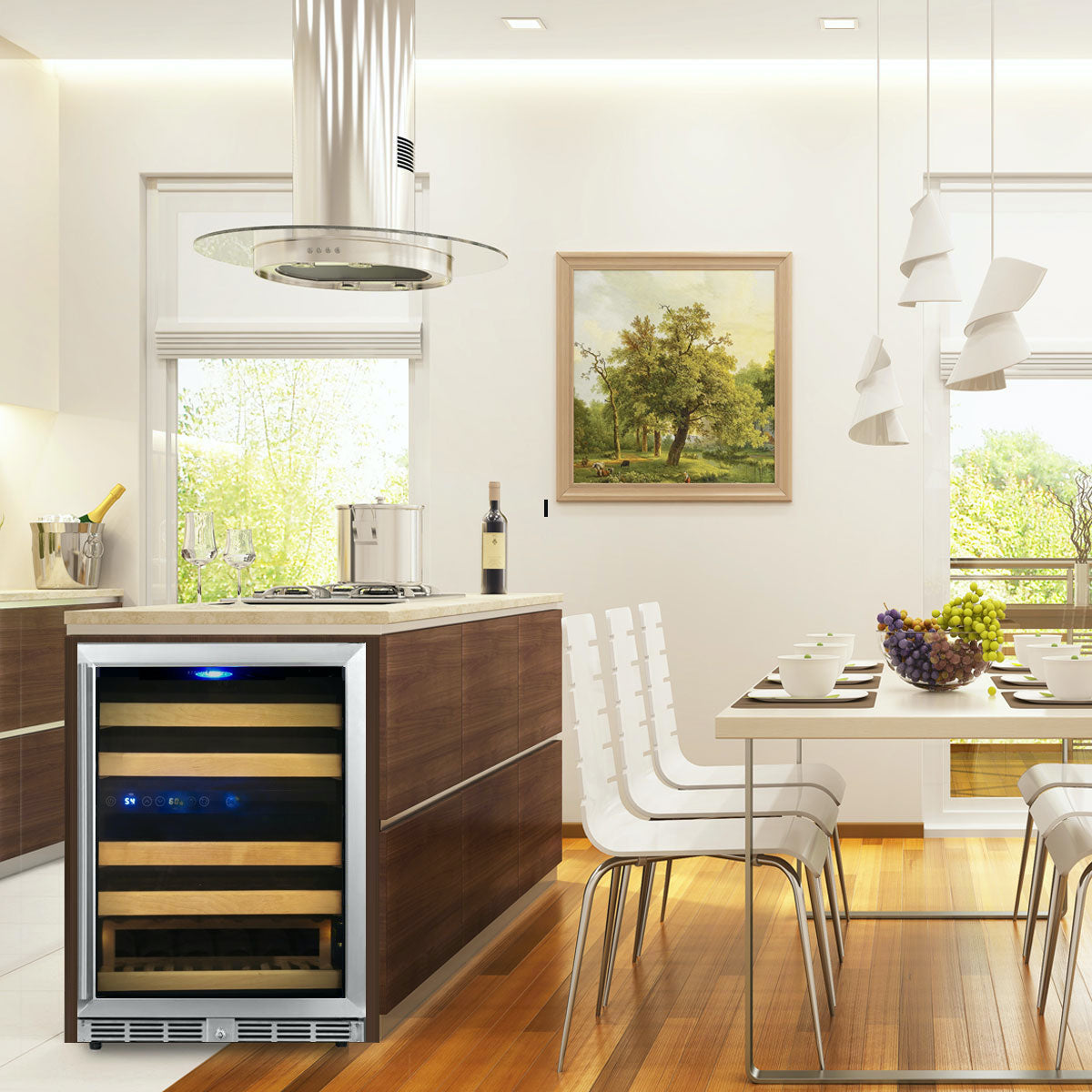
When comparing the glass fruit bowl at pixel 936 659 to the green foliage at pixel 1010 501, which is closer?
the glass fruit bowl at pixel 936 659

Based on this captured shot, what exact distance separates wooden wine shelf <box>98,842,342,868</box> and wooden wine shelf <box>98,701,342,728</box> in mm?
257

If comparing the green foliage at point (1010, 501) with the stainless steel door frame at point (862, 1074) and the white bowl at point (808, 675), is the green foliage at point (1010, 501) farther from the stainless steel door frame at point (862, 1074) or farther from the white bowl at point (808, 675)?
the stainless steel door frame at point (862, 1074)

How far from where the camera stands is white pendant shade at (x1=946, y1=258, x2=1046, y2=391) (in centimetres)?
286

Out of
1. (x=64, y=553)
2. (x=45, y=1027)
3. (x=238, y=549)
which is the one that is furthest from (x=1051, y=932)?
(x=64, y=553)

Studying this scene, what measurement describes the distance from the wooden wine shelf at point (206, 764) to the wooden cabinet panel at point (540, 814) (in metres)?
1.21

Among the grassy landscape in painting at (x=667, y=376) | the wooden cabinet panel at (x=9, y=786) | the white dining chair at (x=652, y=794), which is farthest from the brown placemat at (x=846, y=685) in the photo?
the wooden cabinet panel at (x=9, y=786)

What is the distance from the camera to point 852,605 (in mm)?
5004

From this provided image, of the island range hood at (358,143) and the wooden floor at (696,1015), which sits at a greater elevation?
the island range hood at (358,143)

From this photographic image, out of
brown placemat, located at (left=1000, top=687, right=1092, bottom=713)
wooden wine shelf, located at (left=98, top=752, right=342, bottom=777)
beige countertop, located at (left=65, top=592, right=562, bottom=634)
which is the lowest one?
wooden wine shelf, located at (left=98, top=752, right=342, bottom=777)

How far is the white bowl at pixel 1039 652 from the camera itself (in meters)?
2.73

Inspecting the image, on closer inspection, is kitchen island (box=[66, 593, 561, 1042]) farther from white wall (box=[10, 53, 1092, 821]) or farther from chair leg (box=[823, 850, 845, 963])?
white wall (box=[10, 53, 1092, 821])

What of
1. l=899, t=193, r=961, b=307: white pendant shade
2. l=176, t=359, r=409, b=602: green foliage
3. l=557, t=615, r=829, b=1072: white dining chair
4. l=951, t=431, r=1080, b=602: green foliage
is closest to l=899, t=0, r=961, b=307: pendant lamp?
l=899, t=193, r=961, b=307: white pendant shade

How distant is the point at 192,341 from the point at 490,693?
2.46 m

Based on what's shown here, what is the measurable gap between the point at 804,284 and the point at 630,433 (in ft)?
3.02
